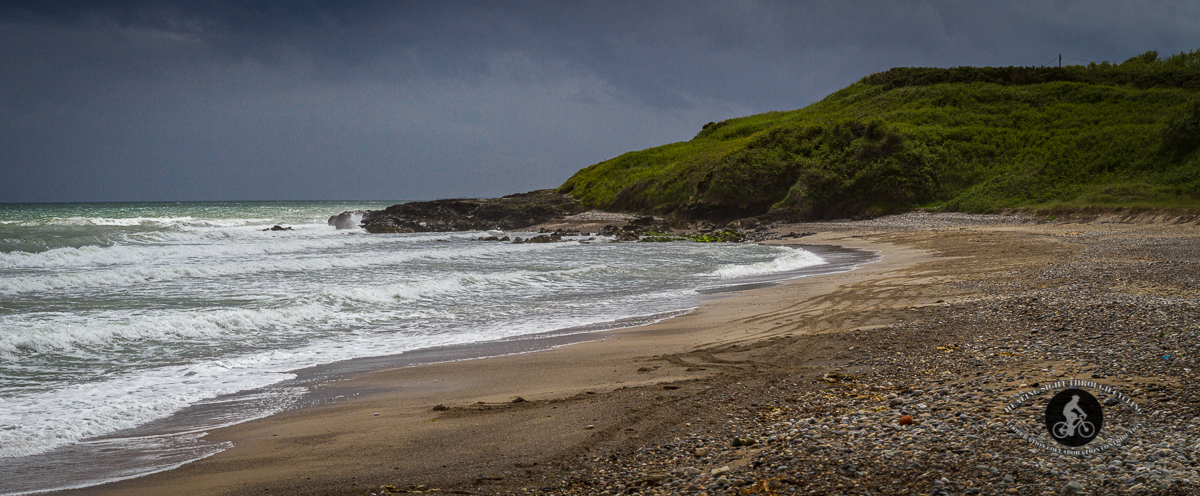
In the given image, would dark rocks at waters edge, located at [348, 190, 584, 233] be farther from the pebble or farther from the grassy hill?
the pebble

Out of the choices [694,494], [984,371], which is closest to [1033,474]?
[694,494]

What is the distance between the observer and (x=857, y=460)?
3.63m

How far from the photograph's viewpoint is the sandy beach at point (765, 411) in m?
3.49

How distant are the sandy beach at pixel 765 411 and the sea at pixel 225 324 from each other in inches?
37.0

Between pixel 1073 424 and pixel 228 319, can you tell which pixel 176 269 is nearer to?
pixel 228 319

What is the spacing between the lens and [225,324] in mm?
10578

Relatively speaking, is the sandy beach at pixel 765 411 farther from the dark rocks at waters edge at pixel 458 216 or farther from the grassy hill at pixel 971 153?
the dark rocks at waters edge at pixel 458 216

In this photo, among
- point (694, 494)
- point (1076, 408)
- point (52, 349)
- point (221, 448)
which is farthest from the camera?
point (52, 349)

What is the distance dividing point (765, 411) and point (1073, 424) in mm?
1969

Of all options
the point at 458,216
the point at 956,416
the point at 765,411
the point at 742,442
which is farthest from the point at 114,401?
the point at 458,216

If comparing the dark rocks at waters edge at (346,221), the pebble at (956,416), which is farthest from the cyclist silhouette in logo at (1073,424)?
the dark rocks at waters edge at (346,221)

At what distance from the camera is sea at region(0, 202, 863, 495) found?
556 centimetres

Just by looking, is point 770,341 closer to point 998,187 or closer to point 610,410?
point 610,410

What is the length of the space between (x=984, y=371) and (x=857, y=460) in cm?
246
